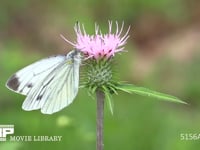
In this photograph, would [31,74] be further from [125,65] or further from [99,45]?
[125,65]

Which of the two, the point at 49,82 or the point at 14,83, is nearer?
the point at 14,83

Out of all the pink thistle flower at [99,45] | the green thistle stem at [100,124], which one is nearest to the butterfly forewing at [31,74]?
the pink thistle flower at [99,45]

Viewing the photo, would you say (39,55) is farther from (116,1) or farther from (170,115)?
(170,115)

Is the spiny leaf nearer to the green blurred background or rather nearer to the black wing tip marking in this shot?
the black wing tip marking

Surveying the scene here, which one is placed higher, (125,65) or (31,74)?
(125,65)

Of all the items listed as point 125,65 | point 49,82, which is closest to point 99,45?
point 49,82

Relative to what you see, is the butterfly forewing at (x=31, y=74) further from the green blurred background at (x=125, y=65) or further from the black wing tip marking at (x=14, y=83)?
the green blurred background at (x=125, y=65)
